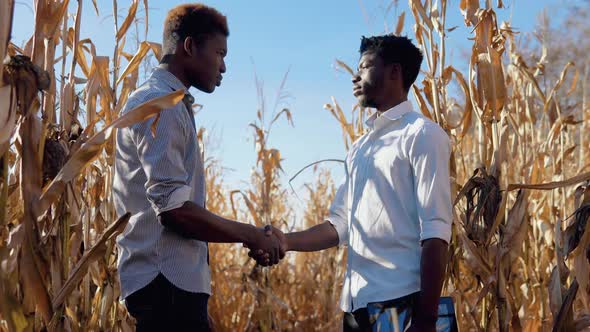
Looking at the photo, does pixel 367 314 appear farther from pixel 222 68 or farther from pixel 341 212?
pixel 222 68

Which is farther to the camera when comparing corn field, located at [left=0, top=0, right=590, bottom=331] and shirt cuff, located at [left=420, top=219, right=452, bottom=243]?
shirt cuff, located at [left=420, top=219, right=452, bottom=243]

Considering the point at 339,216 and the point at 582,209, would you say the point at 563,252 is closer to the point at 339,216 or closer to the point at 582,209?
the point at 582,209

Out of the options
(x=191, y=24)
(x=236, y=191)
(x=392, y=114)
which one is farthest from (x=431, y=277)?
(x=236, y=191)

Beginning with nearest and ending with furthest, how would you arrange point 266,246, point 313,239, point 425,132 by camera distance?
point 425,132 → point 266,246 → point 313,239

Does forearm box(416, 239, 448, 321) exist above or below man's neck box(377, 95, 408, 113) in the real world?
below

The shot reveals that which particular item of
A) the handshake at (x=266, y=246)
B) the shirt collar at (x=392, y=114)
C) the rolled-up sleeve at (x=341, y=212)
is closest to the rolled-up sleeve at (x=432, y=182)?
the shirt collar at (x=392, y=114)

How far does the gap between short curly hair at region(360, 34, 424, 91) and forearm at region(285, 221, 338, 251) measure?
0.54 meters

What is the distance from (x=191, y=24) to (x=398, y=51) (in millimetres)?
658

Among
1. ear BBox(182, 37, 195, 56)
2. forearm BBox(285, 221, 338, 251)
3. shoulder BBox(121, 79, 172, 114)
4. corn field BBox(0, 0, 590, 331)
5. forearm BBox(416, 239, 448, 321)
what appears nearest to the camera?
corn field BBox(0, 0, 590, 331)

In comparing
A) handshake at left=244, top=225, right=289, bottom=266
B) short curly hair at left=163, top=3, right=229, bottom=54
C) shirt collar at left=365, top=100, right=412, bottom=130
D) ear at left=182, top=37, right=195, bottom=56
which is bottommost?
handshake at left=244, top=225, right=289, bottom=266

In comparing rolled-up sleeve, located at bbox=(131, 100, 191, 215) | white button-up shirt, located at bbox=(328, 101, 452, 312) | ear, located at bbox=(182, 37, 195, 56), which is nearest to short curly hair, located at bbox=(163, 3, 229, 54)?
ear, located at bbox=(182, 37, 195, 56)

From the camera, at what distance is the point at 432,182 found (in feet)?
6.05

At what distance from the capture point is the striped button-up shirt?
1.80m

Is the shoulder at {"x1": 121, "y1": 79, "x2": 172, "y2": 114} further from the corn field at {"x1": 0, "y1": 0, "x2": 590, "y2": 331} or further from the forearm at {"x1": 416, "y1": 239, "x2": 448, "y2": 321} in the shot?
the forearm at {"x1": 416, "y1": 239, "x2": 448, "y2": 321}
